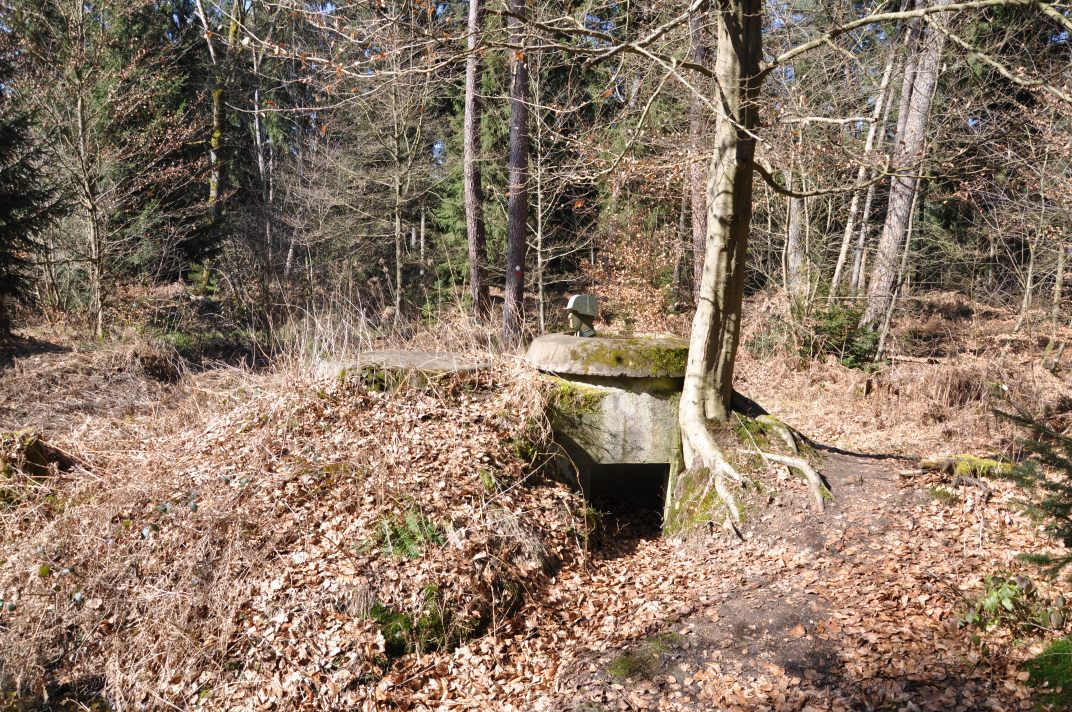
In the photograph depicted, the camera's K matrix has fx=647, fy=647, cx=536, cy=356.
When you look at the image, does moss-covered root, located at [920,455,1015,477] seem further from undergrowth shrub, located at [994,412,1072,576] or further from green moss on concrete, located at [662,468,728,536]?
undergrowth shrub, located at [994,412,1072,576]

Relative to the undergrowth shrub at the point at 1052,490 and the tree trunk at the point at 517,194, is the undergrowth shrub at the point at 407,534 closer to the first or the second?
the undergrowth shrub at the point at 1052,490

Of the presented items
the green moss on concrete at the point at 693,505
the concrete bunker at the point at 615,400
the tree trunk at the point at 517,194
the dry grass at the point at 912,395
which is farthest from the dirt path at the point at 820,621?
the tree trunk at the point at 517,194

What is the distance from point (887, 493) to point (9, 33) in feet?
45.7

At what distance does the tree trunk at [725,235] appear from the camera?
5.66 metres

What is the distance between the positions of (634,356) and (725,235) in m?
1.41

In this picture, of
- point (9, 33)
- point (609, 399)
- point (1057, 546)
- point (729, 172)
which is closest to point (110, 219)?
point (9, 33)

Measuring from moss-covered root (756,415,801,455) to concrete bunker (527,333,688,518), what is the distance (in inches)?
31.5

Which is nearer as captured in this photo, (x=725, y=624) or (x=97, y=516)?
(x=725, y=624)

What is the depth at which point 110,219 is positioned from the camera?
1232 cm

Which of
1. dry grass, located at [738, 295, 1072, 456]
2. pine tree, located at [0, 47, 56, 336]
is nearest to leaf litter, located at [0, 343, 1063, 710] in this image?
dry grass, located at [738, 295, 1072, 456]

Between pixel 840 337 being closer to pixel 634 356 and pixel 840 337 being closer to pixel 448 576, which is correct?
pixel 634 356

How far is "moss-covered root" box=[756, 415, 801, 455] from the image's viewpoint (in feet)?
19.1

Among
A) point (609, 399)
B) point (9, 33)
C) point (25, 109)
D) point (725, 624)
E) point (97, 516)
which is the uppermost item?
point (9, 33)

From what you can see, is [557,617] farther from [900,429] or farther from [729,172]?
[900,429]
